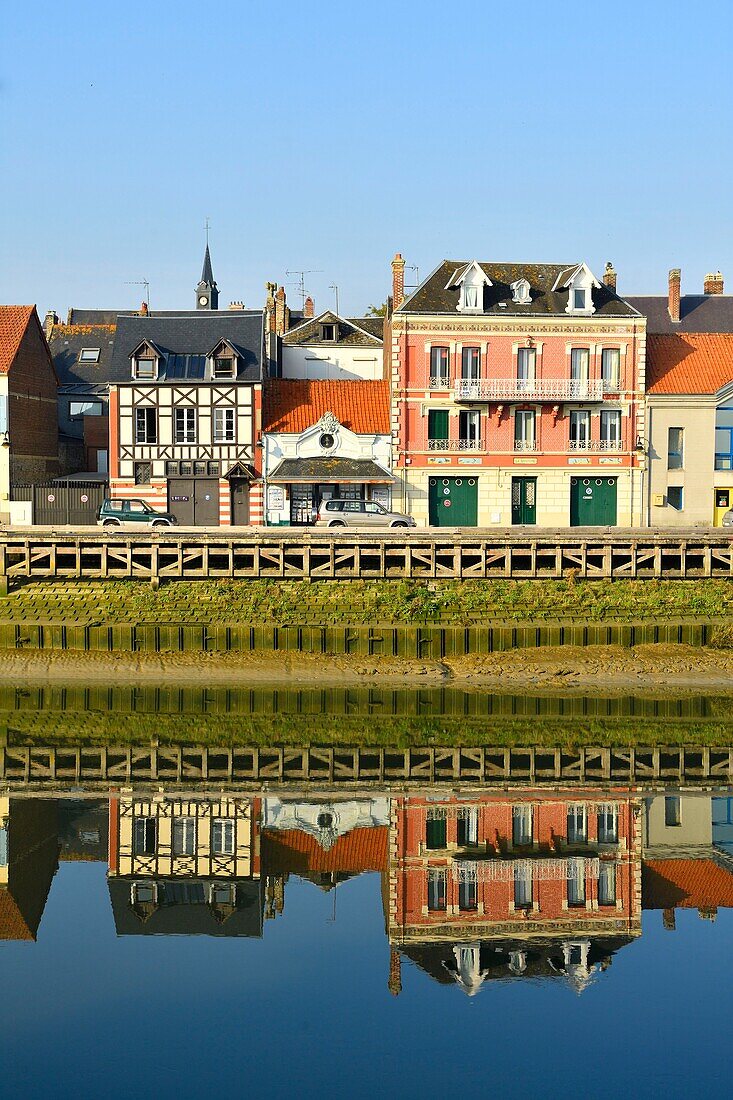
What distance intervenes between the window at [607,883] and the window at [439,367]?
1239 inches

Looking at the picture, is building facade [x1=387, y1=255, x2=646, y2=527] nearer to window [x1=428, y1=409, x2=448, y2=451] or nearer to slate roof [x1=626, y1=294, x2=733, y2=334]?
window [x1=428, y1=409, x2=448, y2=451]

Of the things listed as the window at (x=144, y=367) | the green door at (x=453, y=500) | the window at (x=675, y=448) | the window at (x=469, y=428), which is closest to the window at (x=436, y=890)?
the green door at (x=453, y=500)

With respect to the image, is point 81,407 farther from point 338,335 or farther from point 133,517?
point 133,517

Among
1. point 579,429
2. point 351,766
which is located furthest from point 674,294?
point 351,766

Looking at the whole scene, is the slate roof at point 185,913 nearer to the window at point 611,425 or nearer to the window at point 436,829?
the window at point 436,829

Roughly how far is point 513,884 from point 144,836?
21.9 ft

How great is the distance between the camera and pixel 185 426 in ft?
162

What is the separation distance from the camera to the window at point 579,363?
49.4 meters

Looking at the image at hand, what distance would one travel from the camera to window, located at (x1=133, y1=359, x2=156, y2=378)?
49469 mm

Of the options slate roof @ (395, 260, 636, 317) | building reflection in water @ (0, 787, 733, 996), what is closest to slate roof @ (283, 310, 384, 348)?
slate roof @ (395, 260, 636, 317)

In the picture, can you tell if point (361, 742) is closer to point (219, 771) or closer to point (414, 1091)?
point (219, 771)

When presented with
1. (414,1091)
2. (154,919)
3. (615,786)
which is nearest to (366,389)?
(615,786)

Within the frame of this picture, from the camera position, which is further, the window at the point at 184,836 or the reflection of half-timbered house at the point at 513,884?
the window at the point at 184,836

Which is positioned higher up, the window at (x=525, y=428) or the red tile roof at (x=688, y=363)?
the red tile roof at (x=688, y=363)
